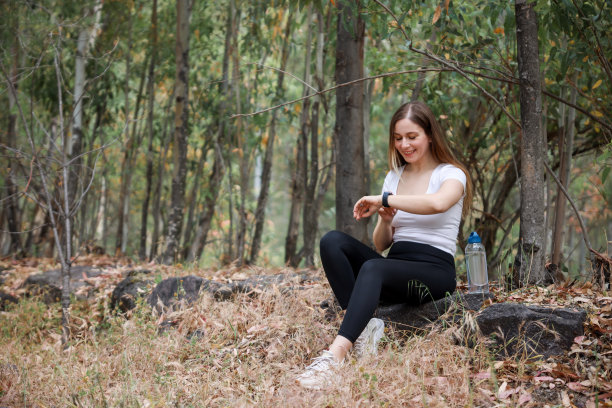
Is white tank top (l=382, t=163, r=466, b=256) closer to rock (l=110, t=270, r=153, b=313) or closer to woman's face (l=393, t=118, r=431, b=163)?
woman's face (l=393, t=118, r=431, b=163)

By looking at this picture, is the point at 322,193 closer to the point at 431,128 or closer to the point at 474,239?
the point at 431,128

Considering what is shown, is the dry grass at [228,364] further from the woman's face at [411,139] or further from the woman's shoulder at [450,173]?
the woman's face at [411,139]

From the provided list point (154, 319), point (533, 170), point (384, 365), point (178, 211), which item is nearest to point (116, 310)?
point (154, 319)

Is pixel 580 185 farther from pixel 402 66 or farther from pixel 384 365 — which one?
pixel 384 365

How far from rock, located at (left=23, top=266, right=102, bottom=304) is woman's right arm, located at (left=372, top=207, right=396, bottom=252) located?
317 cm

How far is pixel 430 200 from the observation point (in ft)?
10.2

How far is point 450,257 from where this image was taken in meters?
3.37

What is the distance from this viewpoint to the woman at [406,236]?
121 inches

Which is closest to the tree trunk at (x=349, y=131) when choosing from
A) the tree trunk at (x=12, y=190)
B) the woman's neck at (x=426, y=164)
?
the woman's neck at (x=426, y=164)

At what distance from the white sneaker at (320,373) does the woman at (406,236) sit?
0.37ft

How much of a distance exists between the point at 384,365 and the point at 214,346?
113cm

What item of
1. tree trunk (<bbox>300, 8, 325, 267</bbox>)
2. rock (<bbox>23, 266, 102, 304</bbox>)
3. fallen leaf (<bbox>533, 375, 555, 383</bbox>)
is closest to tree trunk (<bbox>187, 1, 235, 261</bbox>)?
tree trunk (<bbox>300, 8, 325, 267</bbox>)

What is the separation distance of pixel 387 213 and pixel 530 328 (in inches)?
40.4

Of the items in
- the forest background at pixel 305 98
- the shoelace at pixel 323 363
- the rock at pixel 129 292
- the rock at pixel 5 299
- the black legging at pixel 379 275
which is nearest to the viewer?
the shoelace at pixel 323 363
